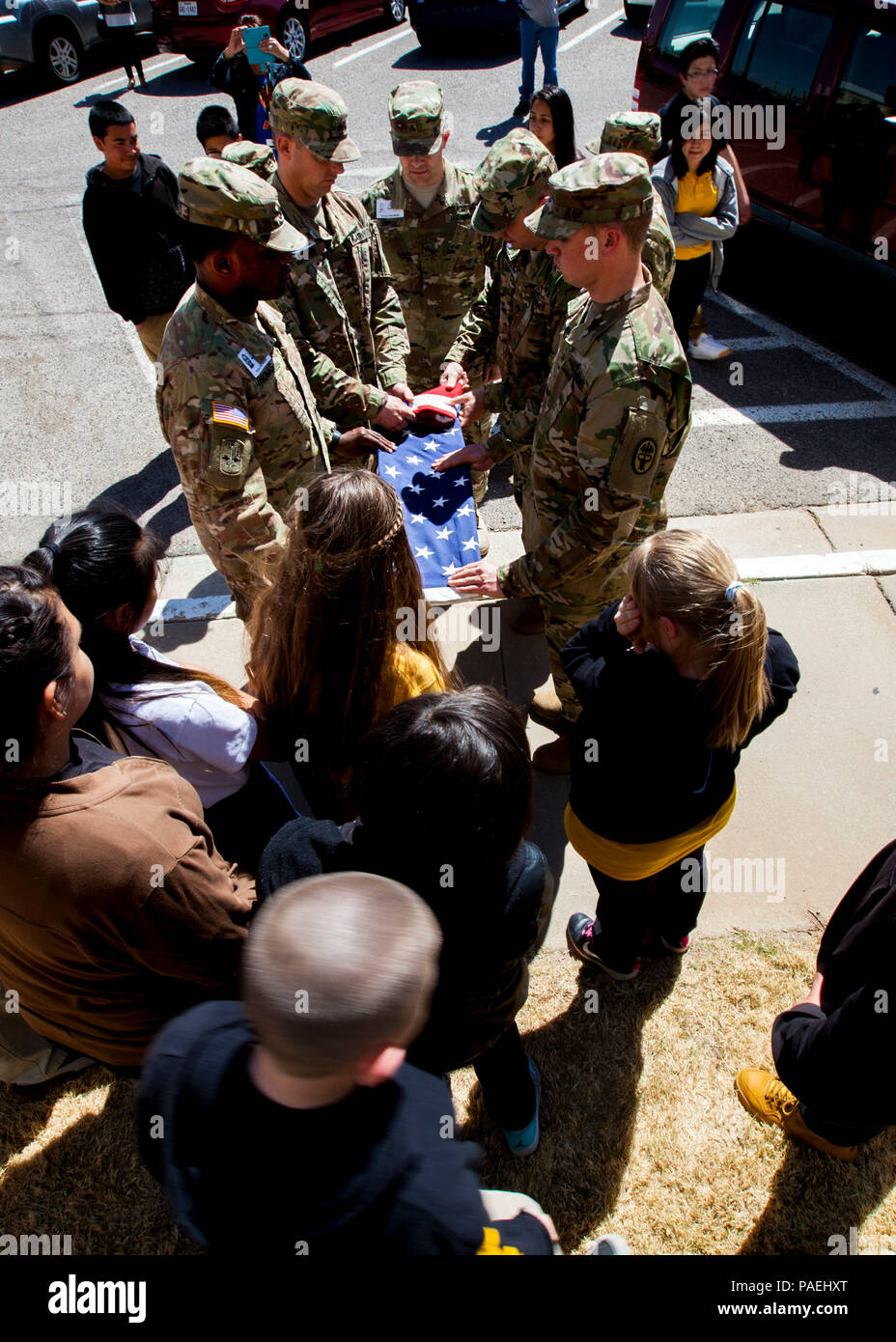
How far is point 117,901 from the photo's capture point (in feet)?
5.72

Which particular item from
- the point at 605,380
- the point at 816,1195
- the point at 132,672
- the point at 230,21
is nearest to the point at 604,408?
the point at 605,380

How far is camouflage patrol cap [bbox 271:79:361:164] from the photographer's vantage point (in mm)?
3502

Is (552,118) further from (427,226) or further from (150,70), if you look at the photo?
(150,70)

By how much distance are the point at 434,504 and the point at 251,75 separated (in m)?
6.41

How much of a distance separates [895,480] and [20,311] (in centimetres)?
727

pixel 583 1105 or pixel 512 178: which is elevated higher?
pixel 512 178

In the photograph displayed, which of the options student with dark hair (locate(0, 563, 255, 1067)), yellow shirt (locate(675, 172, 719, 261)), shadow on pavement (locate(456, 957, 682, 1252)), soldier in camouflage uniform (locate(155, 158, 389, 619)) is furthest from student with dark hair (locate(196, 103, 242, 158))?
shadow on pavement (locate(456, 957, 682, 1252))

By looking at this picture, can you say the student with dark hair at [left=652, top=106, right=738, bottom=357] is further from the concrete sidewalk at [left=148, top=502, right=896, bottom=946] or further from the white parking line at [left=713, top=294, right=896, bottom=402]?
the concrete sidewalk at [left=148, top=502, right=896, bottom=946]

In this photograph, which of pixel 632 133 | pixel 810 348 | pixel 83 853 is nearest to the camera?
pixel 83 853

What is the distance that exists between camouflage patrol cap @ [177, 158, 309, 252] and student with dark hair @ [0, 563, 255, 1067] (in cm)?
162

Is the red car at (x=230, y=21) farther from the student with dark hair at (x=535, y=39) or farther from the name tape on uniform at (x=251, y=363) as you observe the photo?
the name tape on uniform at (x=251, y=363)

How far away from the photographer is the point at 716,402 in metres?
6.25

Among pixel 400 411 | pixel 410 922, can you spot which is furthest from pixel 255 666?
pixel 400 411

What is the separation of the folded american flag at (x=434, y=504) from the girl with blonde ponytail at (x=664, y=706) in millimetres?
1184
